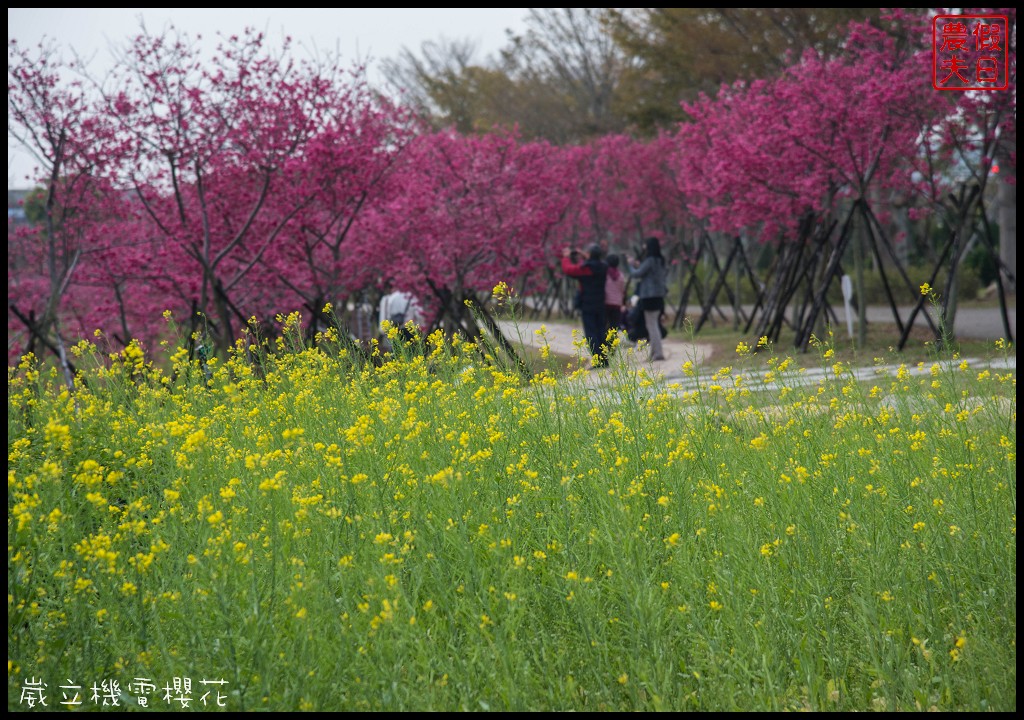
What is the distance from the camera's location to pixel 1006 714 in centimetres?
242

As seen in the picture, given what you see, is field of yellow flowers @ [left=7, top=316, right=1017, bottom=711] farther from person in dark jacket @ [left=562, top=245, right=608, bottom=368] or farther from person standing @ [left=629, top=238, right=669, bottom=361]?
person standing @ [left=629, top=238, right=669, bottom=361]

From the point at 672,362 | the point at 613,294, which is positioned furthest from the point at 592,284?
the point at 672,362

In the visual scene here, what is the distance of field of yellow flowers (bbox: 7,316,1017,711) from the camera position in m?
2.84

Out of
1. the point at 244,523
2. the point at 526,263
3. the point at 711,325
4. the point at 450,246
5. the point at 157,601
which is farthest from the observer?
the point at 711,325

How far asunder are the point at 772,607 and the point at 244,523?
1816mm

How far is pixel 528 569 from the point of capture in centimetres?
341

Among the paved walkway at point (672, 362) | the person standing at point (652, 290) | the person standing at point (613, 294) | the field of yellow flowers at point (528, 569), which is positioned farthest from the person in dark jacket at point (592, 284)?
the field of yellow flowers at point (528, 569)

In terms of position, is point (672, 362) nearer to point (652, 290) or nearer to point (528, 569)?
point (652, 290)

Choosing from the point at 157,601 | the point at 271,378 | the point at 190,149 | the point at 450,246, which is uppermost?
the point at 190,149

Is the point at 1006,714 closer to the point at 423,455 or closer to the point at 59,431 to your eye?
the point at 423,455

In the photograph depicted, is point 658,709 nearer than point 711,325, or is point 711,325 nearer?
point 658,709

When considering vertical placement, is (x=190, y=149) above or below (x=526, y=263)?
above

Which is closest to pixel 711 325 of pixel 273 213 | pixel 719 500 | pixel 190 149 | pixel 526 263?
pixel 526 263

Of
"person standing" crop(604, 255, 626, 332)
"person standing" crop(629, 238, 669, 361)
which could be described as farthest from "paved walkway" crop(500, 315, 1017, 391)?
"person standing" crop(604, 255, 626, 332)
